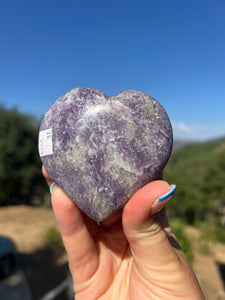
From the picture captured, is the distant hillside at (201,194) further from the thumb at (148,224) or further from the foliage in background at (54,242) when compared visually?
the thumb at (148,224)

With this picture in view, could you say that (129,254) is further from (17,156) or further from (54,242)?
(17,156)

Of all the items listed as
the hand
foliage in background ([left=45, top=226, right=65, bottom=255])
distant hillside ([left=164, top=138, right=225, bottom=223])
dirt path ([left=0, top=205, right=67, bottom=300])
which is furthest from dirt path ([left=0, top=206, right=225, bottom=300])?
the hand

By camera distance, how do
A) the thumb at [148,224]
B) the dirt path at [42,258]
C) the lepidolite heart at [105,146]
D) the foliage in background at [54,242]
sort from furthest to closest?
1. the foliage in background at [54,242]
2. the dirt path at [42,258]
3. the lepidolite heart at [105,146]
4. the thumb at [148,224]

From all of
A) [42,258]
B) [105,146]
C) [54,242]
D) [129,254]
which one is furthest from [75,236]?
[54,242]

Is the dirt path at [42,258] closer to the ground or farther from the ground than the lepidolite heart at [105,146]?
closer to the ground


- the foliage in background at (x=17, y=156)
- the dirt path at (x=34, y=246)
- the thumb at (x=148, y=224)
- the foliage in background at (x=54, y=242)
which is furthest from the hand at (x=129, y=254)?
the foliage in background at (x=17, y=156)

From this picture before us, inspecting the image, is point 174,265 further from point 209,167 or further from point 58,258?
point 209,167
